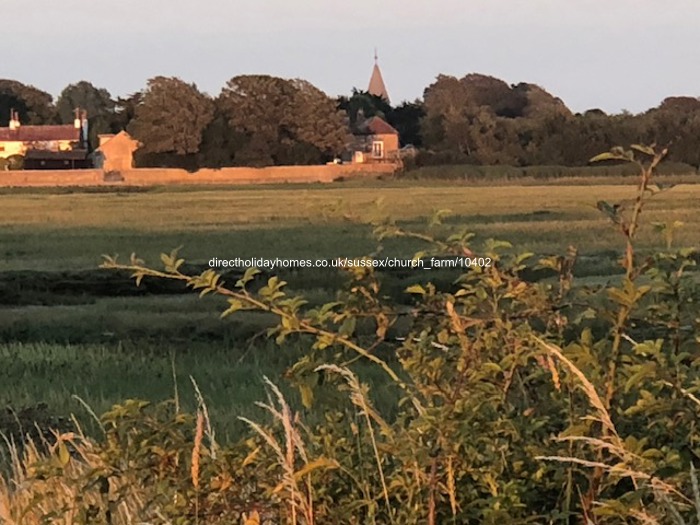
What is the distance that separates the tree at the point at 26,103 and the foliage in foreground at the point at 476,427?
10656 centimetres

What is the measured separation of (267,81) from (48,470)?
7690 cm

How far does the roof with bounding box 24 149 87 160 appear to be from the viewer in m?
85.0

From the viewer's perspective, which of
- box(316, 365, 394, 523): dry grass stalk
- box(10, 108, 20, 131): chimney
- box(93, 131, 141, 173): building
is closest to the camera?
box(316, 365, 394, 523): dry grass stalk

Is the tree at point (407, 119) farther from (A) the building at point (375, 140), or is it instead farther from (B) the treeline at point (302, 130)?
(B) the treeline at point (302, 130)

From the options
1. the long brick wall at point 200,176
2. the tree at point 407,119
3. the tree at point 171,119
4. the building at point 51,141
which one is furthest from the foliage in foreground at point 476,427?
the tree at point 407,119

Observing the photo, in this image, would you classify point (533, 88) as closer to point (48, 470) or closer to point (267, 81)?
point (267, 81)

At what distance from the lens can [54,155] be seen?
8631 centimetres

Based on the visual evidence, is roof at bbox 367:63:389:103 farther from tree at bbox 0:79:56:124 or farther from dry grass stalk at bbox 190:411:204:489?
dry grass stalk at bbox 190:411:204:489

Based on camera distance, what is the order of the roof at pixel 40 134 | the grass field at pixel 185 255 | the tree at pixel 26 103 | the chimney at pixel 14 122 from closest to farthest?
1. the grass field at pixel 185 255
2. the roof at pixel 40 134
3. the chimney at pixel 14 122
4. the tree at pixel 26 103

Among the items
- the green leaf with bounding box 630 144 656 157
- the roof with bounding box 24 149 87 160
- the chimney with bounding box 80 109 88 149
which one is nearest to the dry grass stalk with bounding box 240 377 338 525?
the green leaf with bounding box 630 144 656 157

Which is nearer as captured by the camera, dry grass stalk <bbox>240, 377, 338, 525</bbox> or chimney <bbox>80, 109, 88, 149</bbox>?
dry grass stalk <bbox>240, 377, 338, 525</bbox>

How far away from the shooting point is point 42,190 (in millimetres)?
63406

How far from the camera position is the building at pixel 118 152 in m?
79.0

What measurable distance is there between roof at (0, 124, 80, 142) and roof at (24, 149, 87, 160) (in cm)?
326
